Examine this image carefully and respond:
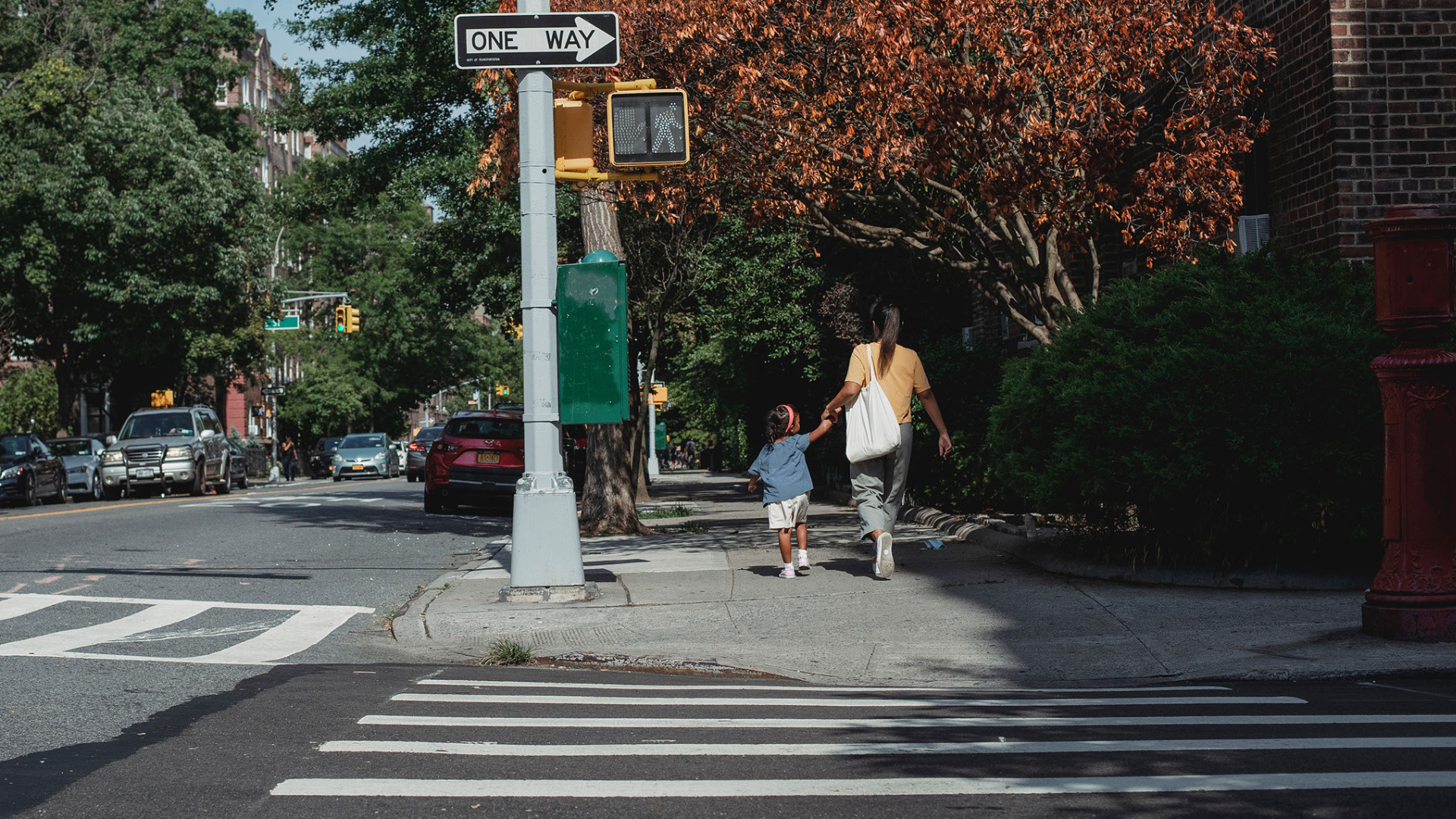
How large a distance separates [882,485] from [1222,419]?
260 centimetres

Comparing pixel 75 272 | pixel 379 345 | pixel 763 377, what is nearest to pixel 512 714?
pixel 763 377

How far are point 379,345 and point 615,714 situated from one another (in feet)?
238

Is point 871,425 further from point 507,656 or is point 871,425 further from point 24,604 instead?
point 24,604

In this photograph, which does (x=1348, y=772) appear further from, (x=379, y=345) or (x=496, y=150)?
(x=379, y=345)

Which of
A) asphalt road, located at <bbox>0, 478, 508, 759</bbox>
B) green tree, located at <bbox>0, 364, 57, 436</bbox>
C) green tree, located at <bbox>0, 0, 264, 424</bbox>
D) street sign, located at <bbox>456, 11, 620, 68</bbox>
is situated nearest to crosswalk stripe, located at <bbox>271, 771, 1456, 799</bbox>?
asphalt road, located at <bbox>0, 478, 508, 759</bbox>

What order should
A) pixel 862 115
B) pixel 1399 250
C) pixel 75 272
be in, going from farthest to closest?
pixel 75 272
pixel 862 115
pixel 1399 250

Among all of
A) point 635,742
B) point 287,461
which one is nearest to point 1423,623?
point 635,742

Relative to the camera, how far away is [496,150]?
14.5m

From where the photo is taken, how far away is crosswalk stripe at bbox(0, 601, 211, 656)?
27.5 ft

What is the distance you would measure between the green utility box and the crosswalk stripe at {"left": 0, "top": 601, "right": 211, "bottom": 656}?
3055mm

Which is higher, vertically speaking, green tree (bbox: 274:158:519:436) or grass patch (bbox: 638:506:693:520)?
green tree (bbox: 274:158:519:436)

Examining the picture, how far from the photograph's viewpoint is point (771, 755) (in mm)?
5273

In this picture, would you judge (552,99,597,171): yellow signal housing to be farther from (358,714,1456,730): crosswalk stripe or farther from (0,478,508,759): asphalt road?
(358,714,1456,730): crosswalk stripe

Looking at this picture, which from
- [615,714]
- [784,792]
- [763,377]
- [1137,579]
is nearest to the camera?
[784,792]
